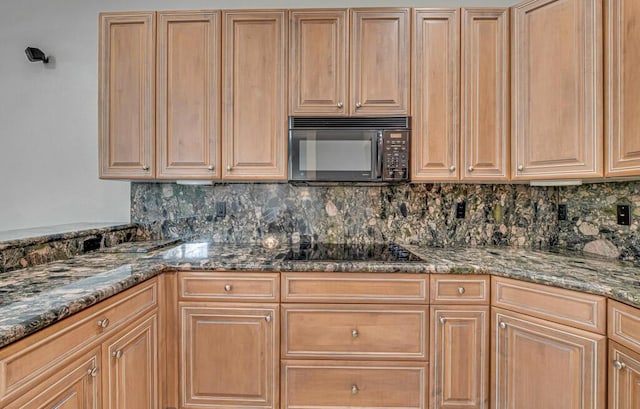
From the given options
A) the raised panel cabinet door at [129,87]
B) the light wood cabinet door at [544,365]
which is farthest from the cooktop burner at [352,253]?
the raised panel cabinet door at [129,87]

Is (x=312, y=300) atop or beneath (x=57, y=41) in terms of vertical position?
beneath

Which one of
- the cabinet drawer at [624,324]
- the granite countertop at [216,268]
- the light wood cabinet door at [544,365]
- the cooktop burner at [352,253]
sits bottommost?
the light wood cabinet door at [544,365]

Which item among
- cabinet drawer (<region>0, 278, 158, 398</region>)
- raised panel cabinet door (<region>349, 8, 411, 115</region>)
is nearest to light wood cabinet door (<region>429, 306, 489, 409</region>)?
raised panel cabinet door (<region>349, 8, 411, 115</region>)

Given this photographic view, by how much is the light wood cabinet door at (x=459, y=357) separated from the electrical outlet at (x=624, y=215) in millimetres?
967

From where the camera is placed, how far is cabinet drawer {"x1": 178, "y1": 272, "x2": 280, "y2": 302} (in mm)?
1605

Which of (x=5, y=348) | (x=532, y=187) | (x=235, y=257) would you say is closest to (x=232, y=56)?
(x=235, y=257)

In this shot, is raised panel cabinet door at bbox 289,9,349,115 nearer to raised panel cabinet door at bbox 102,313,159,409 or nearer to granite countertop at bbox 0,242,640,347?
granite countertop at bbox 0,242,640,347

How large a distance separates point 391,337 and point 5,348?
4.71ft

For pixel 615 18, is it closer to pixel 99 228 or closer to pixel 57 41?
pixel 99 228

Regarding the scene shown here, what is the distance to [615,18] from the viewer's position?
4.85 ft

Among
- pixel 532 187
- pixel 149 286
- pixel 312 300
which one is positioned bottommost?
pixel 312 300

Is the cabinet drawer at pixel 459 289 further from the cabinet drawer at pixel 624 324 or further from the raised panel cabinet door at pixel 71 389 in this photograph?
the raised panel cabinet door at pixel 71 389

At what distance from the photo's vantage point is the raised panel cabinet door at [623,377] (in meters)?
1.13

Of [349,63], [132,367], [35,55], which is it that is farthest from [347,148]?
[35,55]
